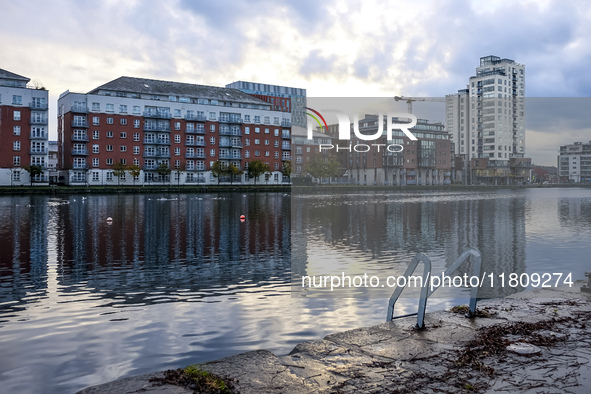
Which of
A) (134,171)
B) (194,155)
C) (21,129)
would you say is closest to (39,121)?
(21,129)

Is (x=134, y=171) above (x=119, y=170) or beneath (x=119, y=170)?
beneath

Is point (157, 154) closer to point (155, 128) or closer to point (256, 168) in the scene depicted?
point (155, 128)

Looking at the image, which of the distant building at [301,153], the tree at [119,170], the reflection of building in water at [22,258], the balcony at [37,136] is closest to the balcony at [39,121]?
the balcony at [37,136]

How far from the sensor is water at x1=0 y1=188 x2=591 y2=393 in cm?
875

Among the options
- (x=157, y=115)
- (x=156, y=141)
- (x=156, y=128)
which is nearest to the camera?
(x=157, y=115)

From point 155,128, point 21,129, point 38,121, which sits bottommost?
point 21,129

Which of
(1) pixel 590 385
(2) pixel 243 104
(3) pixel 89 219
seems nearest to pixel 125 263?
(1) pixel 590 385

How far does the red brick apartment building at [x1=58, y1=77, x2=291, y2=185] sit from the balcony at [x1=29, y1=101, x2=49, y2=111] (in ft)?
20.1

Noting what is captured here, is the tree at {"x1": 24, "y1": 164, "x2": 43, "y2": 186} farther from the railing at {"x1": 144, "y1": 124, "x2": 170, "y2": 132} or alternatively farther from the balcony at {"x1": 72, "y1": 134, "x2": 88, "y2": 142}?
the railing at {"x1": 144, "y1": 124, "x2": 170, "y2": 132}

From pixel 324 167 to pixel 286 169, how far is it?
15.1 m

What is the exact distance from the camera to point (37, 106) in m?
97.4

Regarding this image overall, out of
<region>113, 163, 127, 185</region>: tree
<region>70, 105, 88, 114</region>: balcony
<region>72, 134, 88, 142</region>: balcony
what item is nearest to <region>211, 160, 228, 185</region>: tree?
<region>113, 163, 127, 185</region>: tree

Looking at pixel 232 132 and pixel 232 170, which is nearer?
pixel 232 170

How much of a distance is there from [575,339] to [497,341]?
115 cm
